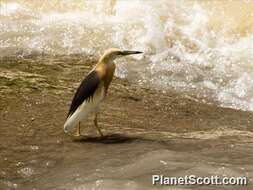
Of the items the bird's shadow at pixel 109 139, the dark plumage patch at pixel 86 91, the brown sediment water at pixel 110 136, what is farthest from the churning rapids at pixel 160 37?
the dark plumage patch at pixel 86 91

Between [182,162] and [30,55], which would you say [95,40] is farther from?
[182,162]

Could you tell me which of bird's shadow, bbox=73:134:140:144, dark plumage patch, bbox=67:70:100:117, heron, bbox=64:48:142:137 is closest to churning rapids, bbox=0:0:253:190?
bird's shadow, bbox=73:134:140:144

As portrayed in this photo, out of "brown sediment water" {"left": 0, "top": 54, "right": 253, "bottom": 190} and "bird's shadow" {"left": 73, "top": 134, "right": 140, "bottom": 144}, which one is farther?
"bird's shadow" {"left": 73, "top": 134, "right": 140, "bottom": 144}

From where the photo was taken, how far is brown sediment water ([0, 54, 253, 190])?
4.69 meters

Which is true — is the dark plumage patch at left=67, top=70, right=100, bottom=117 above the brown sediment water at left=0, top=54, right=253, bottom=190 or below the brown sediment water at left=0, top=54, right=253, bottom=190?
above

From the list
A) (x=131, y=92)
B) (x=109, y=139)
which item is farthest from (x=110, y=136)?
(x=131, y=92)

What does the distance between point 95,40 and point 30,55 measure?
107cm

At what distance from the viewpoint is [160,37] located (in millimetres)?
9336

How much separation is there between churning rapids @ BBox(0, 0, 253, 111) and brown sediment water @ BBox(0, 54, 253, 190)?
1.62 feet

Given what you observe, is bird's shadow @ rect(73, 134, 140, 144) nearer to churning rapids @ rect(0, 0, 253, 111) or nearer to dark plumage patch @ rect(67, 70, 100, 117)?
dark plumage patch @ rect(67, 70, 100, 117)

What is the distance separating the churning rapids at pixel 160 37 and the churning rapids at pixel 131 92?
0.02 m

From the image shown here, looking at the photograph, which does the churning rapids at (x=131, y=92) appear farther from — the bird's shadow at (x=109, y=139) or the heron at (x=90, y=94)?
the heron at (x=90, y=94)

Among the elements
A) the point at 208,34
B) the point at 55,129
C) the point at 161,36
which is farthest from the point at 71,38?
the point at 55,129

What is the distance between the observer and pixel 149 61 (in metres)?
8.81
